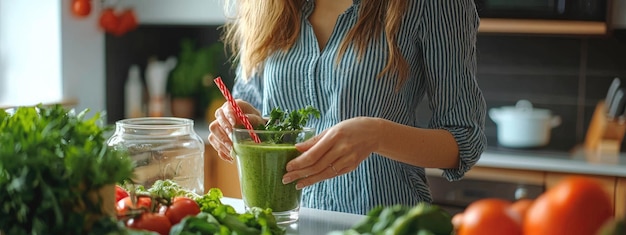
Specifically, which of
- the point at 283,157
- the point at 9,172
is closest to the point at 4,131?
the point at 9,172

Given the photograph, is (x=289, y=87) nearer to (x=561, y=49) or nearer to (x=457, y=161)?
(x=457, y=161)

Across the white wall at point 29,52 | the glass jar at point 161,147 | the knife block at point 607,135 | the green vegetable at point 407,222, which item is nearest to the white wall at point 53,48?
the white wall at point 29,52

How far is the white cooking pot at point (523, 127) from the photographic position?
2.78m

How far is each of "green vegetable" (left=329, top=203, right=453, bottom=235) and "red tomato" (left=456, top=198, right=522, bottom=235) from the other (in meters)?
0.05

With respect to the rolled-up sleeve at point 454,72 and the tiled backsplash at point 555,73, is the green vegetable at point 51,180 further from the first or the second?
the tiled backsplash at point 555,73

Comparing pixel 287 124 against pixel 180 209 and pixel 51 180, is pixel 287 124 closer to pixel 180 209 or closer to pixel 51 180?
pixel 180 209

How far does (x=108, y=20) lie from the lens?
10.2 ft

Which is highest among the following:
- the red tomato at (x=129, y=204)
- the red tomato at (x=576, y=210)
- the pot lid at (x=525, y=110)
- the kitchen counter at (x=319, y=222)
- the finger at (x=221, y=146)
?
the red tomato at (x=576, y=210)

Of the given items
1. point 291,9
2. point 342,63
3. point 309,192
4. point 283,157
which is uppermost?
point 291,9

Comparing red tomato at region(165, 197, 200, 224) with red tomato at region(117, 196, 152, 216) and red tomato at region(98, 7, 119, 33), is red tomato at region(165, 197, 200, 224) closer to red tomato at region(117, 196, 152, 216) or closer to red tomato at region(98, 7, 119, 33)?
red tomato at region(117, 196, 152, 216)

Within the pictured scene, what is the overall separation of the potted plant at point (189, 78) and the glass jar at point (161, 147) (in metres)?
1.81

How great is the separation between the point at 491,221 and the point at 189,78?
8.41 ft

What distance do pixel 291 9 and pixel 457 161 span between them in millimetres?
456

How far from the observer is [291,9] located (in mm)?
1683
